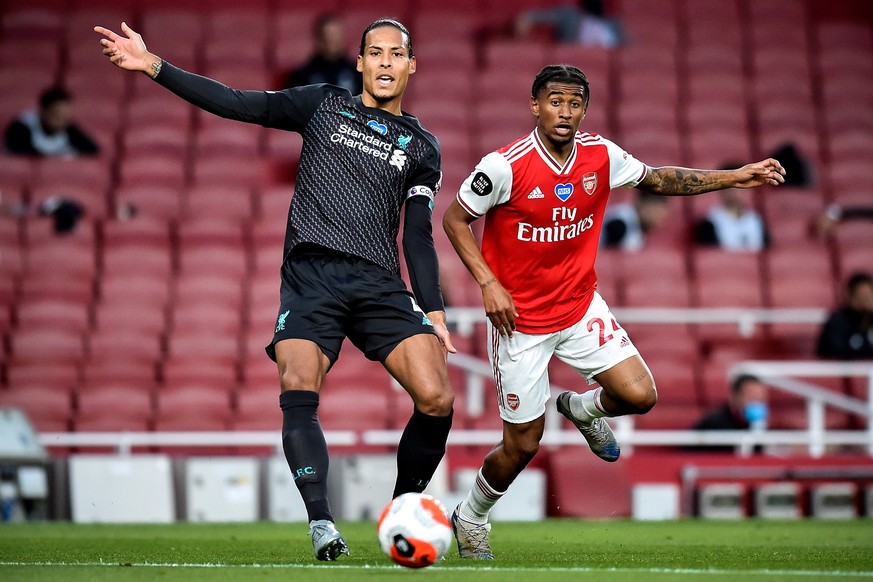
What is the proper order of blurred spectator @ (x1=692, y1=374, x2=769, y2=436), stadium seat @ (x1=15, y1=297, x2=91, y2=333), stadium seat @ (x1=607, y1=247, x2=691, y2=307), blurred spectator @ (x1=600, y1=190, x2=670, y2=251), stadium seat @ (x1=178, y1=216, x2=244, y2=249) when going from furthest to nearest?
stadium seat @ (x1=178, y1=216, x2=244, y2=249) → blurred spectator @ (x1=600, y1=190, x2=670, y2=251) → stadium seat @ (x1=607, y1=247, x2=691, y2=307) → stadium seat @ (x1=15, y1=297, x2=91, y2=333) → blurred spectator @ (x1=692, y1=374, x2=769, y2=436)

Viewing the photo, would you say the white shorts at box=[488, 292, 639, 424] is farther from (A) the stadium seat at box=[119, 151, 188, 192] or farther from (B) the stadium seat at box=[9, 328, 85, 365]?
(A) the stadium seat at box=[119, 151, 188, 192]

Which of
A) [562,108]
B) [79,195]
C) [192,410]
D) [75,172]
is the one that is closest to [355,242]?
[562,108]

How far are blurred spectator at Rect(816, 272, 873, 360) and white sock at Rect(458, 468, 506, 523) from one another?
22.2ft

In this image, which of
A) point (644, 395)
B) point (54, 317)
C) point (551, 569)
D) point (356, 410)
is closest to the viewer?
point (551, 569)

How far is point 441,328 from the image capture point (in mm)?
6414

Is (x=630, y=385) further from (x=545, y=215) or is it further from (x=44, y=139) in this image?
(x=44, y=139)

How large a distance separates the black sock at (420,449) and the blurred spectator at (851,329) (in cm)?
731

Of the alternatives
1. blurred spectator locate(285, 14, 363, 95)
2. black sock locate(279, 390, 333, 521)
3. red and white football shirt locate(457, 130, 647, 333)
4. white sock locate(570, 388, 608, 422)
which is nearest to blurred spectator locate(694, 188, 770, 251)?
blurred spectator locate(285, 14, 363, 95)

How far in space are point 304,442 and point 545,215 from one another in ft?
5.68

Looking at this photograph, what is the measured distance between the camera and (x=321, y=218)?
6.43 meters

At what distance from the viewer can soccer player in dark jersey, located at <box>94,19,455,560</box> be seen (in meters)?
6.27

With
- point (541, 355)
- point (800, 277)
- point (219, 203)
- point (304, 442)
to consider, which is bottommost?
point (304, 442)

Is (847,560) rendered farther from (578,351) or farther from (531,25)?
(531,25)

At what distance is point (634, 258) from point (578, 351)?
7.03m
